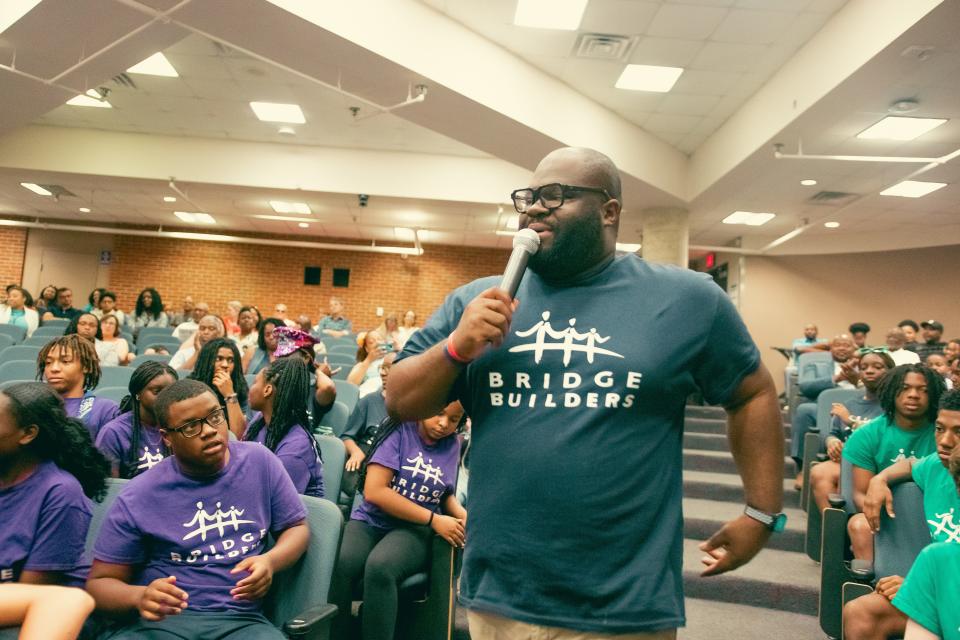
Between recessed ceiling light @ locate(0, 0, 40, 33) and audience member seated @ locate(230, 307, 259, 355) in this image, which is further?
audience member seated @ locate(230, 307, 259, 355)

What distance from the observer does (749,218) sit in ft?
31.4

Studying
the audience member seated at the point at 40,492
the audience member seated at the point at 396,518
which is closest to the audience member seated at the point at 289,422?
the audience member seated at the point at 396,518

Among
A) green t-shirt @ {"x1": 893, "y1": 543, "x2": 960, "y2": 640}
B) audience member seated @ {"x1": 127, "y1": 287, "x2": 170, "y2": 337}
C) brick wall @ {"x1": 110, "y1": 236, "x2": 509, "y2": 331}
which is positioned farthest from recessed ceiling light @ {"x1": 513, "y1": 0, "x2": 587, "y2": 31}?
brick wall @ {"x1": 110, "y1": 236, "x2": 509, "y2": 331}

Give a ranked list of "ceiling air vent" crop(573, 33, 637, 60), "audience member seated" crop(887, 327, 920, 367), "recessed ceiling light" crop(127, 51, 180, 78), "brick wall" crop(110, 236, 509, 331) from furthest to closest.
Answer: "brick wall" crop(110, 236, 509, 331) < "audience member seated" crop(887, 327, 920, 367) < "recessed ceiling light" crop(127, 51, 180, 78) < "ceiling air vent" crop(573, 33, 637, 60)

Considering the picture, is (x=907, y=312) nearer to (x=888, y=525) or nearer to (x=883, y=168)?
(x=883, y=168)

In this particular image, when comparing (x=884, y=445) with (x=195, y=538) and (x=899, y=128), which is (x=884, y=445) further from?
(x=899, y=128)

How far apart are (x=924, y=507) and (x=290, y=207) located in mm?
9483

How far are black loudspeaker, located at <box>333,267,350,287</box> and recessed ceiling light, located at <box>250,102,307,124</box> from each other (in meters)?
5.08

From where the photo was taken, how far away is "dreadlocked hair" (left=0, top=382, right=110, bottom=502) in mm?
1938

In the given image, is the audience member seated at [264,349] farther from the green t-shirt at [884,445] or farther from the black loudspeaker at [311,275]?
the black loudspeaker at [311,275]

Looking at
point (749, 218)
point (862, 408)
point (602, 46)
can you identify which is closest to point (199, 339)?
point (602, 46)

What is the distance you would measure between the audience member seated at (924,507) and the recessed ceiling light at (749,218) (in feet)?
23.2

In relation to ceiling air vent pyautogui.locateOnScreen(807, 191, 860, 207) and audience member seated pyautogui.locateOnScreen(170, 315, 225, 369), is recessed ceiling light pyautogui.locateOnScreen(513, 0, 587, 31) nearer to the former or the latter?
audience member seated pyautogui.locateOnScreen(170, 315, 225, 369)

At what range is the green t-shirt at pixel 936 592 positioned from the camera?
1708 millimetres
